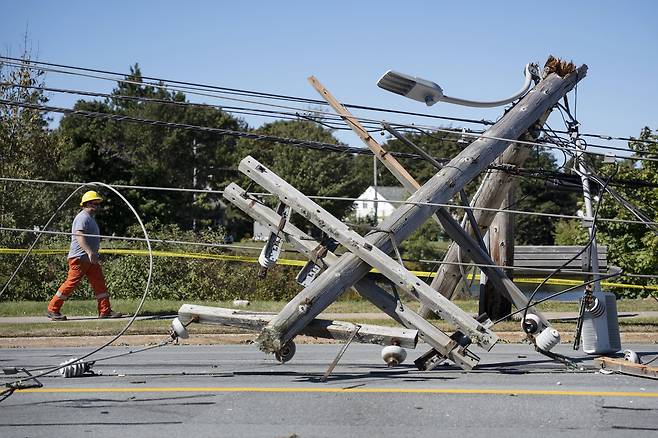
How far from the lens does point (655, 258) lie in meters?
26.4

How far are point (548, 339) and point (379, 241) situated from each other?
2.07 m

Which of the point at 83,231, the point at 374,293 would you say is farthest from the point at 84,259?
the point at 374,293

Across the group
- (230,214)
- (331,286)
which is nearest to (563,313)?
(331,286)

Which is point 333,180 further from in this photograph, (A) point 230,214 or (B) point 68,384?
(B) point 68,384

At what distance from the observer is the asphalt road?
21.4 feet

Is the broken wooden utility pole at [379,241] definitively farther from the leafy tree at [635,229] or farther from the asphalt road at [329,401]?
the leafy tree at [635,229]

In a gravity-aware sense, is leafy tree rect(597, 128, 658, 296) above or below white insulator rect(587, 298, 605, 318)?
above

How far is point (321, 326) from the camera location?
8961mm

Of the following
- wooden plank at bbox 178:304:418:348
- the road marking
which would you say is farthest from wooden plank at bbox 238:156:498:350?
the road marking

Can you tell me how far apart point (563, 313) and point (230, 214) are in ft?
164

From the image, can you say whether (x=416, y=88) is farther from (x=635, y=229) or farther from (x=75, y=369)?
(x=635, y=229)

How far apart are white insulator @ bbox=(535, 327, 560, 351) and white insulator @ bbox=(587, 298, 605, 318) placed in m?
1.19

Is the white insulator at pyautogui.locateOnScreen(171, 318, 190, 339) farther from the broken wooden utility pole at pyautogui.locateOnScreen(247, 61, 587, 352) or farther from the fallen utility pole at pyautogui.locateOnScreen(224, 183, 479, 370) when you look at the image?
the fallen utility pole at pyautogui.locateOnScreen(224, 183, 479, 370)

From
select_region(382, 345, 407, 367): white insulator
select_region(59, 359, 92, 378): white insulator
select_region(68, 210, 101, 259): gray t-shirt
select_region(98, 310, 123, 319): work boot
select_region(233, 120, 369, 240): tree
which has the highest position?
select_region(233, 120, 369, 240): tree
